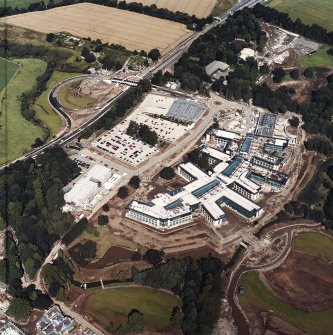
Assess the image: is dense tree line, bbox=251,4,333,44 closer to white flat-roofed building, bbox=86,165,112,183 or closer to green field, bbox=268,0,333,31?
green field, bbox=268,0,333,31

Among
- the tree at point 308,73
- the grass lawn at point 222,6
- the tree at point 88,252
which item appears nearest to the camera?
the tree at point 88,252

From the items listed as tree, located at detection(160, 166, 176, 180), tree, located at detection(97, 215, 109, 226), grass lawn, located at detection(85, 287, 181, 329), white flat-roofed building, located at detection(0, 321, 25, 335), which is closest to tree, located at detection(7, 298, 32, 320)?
white flat-roofed building, located at detection(0, 321, 25, 335)

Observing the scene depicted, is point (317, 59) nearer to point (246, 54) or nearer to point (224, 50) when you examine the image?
point (246, 54)

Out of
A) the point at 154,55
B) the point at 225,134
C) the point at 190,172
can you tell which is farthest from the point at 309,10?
the point at 190,172

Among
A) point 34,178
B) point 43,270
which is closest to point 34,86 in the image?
point 34,178

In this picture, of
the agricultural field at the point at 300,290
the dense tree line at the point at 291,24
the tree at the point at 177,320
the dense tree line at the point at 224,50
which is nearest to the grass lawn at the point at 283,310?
the agricultural field at the point at 300,290

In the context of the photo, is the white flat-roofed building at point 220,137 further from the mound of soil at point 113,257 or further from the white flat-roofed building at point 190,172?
the mound of soil at point 113,257

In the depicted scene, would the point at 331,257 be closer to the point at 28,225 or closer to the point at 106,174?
the point at 106,174
